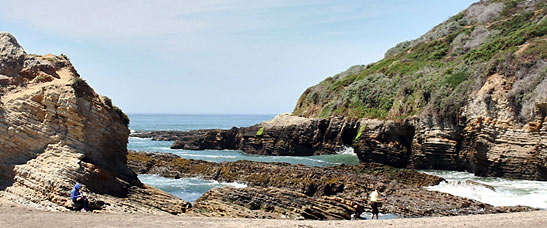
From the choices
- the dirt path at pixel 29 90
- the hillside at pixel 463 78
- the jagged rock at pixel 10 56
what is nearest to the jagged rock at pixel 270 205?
the dirt path at pixel 29 90

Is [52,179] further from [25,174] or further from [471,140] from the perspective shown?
[471,140]

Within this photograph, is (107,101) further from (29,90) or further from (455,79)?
(455,79)

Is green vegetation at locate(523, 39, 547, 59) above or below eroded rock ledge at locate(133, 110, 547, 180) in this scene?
above

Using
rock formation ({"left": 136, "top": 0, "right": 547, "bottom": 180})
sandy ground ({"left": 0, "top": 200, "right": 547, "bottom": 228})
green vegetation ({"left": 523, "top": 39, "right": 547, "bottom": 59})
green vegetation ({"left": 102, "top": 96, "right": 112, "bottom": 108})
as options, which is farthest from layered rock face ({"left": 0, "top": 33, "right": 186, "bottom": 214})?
green vegetation ({"left": 523, "top": 39, "right": 547, "bottom": 59})

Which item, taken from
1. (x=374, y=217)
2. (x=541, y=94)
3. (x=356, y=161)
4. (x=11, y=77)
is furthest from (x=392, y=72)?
(x=11, y=77)

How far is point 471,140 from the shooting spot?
29.4m

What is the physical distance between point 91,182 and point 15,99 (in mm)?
3779

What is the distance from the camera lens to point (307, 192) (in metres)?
22.4

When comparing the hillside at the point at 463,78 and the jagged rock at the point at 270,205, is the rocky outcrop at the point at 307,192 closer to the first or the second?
the jagged rock at the point at 270,205

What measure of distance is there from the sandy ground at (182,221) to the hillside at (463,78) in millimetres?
13640

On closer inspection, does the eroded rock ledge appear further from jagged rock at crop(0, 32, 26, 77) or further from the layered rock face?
jagged rock at crop(0, 32, 26, 77)

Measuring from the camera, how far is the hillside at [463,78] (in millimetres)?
27891

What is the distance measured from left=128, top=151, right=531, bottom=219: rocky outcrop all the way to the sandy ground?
235cm

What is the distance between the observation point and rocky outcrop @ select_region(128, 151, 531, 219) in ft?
55.6
